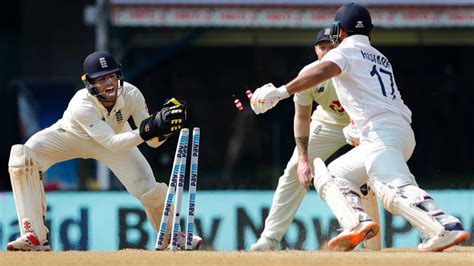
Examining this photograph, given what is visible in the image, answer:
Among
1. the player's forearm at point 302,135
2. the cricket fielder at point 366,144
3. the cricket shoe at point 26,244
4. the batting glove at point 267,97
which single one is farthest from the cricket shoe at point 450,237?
the cricket shoe at point 26,244

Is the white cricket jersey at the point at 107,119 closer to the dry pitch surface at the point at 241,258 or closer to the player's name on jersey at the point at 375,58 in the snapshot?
the dry pitch surface at the point at 241,258

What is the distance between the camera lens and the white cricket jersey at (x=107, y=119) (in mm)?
9766

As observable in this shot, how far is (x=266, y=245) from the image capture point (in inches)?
415

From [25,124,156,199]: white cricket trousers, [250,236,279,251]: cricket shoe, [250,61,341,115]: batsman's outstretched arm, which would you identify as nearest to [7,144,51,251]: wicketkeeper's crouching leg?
[25,124,156,199]: white cricket trousers

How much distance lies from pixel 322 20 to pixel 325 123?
757cm

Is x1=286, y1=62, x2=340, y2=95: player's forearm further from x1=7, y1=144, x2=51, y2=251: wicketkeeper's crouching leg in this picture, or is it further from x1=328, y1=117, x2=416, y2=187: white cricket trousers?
x1=7, y1=144, x2=51, y2=251: wicketkeeper's crouching leg

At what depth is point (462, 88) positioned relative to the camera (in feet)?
66.0

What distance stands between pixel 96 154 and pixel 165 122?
43.3 inches

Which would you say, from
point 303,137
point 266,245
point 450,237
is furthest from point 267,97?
point 266,245

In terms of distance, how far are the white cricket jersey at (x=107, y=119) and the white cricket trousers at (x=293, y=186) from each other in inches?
49.3

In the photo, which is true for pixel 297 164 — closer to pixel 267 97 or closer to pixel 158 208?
pixel 158 208

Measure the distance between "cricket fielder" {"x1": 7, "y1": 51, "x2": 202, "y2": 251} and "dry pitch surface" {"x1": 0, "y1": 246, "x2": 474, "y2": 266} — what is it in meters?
0.84

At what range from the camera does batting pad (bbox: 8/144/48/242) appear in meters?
9.88

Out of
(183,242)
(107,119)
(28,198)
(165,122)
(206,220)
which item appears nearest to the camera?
(165,122)
